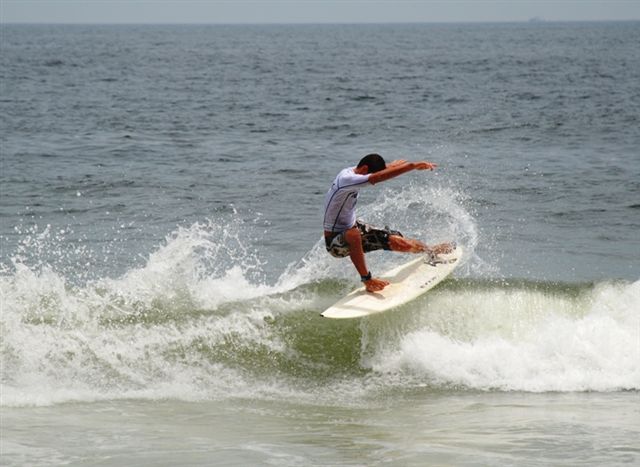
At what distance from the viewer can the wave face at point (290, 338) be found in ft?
34.5

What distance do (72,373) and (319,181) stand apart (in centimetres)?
1146

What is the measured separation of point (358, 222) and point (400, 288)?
94 centimetres

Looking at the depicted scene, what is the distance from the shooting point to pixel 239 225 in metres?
17.6

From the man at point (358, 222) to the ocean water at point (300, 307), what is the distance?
977mm

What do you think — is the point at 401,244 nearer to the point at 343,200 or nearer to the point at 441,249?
the point at 441,249

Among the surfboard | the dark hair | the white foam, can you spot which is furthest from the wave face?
the dark hair

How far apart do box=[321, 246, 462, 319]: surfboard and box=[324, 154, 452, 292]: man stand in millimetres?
153

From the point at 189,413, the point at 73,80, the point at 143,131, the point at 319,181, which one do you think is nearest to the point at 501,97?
the point at 143,131

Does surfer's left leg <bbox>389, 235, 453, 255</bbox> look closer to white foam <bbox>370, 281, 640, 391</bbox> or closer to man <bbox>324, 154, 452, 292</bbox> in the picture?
man <bbox>324, 154, 452, 292</bbox>

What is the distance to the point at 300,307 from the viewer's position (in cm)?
1226

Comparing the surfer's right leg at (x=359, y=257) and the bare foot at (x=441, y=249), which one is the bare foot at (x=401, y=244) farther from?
the bare foot at (x=441, y=249)

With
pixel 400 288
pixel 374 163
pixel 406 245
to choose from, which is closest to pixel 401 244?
pixel 406 245

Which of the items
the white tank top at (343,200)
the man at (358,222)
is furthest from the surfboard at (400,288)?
the white tank top at (343,200)

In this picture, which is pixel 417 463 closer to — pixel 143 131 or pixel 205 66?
pixel 143 131
